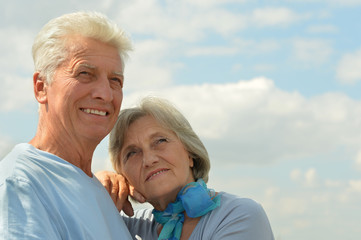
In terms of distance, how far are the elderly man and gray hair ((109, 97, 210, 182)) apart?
67 cm

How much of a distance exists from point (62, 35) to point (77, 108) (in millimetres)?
544

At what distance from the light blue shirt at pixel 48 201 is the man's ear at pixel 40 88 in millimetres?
404

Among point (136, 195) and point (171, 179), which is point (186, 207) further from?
point (136, 195)

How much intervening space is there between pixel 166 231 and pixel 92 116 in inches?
50.3

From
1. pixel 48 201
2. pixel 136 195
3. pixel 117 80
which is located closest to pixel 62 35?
pixel 117 80

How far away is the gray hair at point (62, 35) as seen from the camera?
3.43m

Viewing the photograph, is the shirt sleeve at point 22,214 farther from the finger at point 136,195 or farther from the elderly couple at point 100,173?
the finger at point 136,195

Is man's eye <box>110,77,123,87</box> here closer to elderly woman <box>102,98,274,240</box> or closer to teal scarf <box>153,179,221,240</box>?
elderly woman <box>102,98,274,240</box>

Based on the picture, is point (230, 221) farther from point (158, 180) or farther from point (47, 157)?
point (47, 157)

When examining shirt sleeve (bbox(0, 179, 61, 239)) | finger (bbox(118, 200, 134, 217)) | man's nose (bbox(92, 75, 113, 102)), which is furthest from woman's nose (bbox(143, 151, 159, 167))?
shirt sleeve (bbox(0, 179, 61, 239))

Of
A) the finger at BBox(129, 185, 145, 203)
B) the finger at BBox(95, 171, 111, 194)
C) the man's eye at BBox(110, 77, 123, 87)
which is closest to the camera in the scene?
the man's eye at BBox(110, 77, 123, 87)

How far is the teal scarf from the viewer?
13.0 ft

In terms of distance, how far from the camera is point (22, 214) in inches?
106

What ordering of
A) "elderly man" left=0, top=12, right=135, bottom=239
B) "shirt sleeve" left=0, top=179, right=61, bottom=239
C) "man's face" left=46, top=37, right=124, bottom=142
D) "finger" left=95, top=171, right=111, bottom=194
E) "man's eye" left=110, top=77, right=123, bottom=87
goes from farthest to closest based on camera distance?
"finger" left=95, top=171, right=111, bottom=194, "man's eye" left=110, top=77, right=123, bottom=87, "man's face" left=46, top=37, right=124, bottom=142, "elderly man" left=0, top=12, right=135, bottom=239, "shirt sleeve" left=0, top=179, right=61, bottom=239
